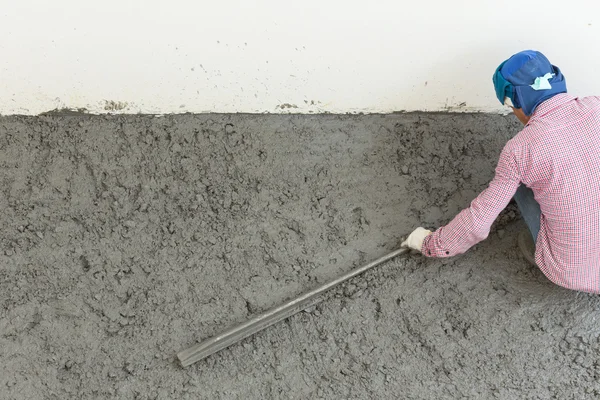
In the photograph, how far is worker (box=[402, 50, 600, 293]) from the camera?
1.38 m

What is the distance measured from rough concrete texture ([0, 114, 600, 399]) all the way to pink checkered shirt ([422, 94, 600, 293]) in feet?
0.58

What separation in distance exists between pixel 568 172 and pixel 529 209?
0.20m

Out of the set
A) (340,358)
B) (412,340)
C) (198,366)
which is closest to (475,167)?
(412,340)

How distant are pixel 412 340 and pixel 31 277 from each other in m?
1.08

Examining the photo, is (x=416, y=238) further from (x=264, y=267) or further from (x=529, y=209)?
(x=264, y=267)

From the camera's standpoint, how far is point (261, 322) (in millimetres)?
1547

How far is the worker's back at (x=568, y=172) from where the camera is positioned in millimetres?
1380

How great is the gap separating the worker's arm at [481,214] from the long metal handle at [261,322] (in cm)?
13

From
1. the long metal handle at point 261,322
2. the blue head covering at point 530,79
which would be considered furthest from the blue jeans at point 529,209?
the long metal handle at point 261,322

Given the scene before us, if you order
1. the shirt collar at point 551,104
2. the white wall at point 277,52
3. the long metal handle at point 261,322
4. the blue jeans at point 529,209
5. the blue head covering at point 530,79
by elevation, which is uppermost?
the white wall at point 277,52

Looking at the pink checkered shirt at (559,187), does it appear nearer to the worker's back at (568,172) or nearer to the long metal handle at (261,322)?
the worker's back at (568,172)

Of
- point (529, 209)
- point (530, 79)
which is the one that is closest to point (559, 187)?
point (529, 209)

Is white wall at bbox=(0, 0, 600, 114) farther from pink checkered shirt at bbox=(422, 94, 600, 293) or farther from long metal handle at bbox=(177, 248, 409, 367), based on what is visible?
long metal handle at bbox=(177, 248, 409, 367)

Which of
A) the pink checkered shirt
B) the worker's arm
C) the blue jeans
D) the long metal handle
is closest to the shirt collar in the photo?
the pink checkered shirt
